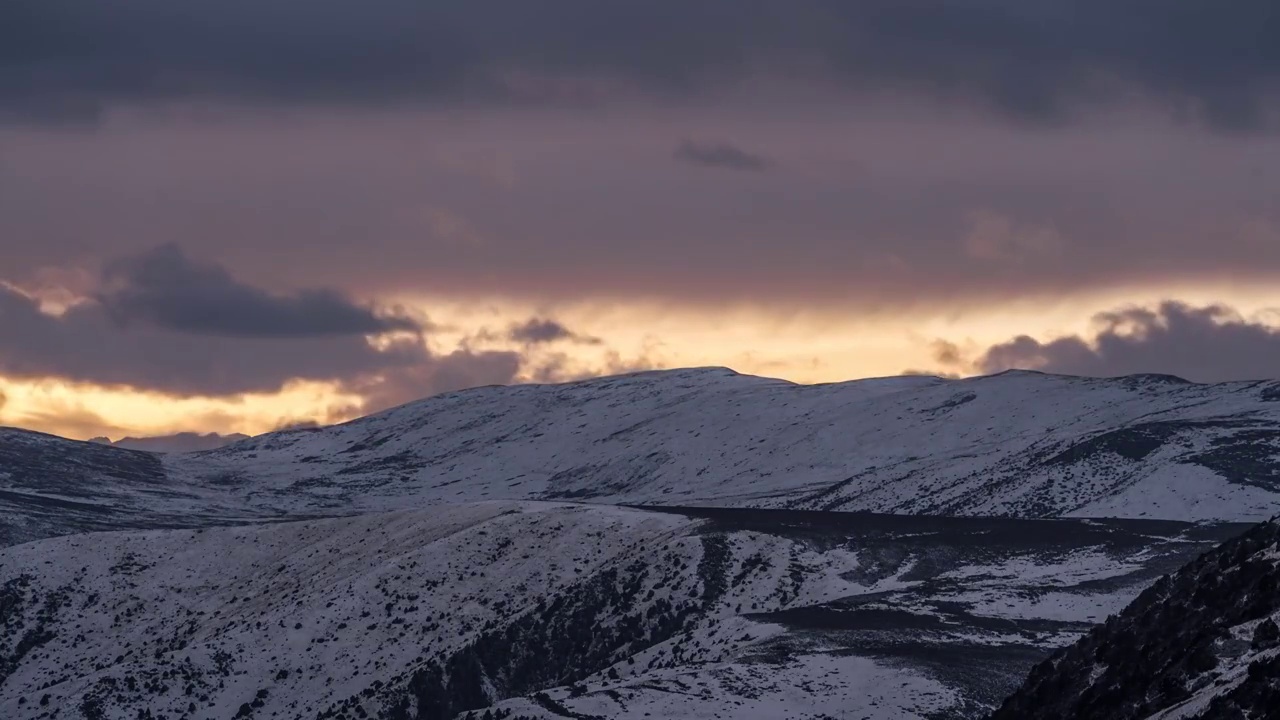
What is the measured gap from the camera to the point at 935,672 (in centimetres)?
8744

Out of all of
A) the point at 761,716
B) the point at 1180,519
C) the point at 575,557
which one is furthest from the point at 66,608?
the point at 1180,519

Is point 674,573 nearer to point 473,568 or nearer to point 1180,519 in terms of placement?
point 473,568

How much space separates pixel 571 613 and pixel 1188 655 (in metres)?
66.5

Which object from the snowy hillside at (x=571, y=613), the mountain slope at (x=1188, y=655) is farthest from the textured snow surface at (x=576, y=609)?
the mountain slope at (x=1188, y=655)

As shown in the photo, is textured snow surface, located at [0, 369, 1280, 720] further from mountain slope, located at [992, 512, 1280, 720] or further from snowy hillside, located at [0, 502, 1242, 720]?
mountain slope, located at [992, 512, 1280, 720]

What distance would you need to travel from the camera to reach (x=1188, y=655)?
5509cm

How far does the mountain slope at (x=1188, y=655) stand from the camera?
160 ft

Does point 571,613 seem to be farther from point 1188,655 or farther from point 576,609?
point 1188,655

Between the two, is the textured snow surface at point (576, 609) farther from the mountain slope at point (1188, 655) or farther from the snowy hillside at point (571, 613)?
the mountain slope at point (1188, 655)

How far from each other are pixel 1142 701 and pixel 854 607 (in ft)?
175

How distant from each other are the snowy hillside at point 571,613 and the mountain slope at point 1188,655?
17.9 m

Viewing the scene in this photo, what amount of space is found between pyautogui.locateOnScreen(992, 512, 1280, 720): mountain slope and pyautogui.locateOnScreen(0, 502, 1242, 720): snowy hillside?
58.9 ft

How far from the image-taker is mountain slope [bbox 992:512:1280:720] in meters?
48.9

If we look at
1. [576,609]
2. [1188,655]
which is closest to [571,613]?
[576,609]
